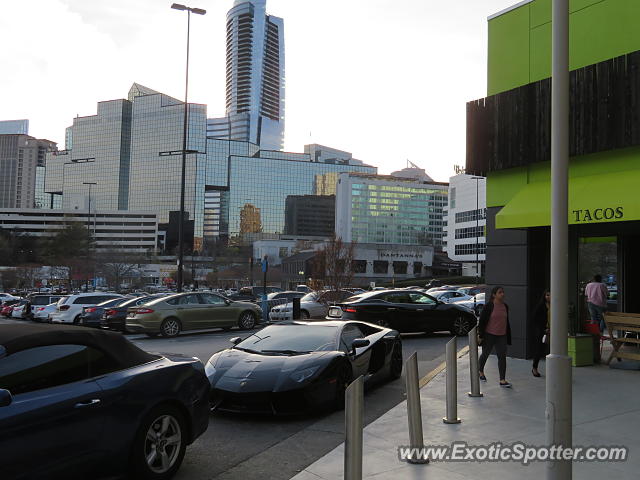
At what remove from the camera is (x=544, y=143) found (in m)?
11.3

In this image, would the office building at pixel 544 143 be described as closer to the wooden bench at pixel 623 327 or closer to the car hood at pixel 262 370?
the wooden bench at pixel 623 327

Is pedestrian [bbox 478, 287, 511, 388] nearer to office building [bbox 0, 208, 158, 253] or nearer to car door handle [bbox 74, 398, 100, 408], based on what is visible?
car door handle [bbox 74, 398, 100, 408]

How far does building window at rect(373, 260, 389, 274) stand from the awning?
89.1 meters

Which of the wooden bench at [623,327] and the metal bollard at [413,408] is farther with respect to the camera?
the wooden bench at [623,327]

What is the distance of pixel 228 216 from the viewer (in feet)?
581

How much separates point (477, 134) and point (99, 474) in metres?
11.0

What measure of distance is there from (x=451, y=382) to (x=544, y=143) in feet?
21.7

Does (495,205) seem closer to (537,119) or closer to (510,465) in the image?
(537,119)

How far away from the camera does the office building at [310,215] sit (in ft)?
612

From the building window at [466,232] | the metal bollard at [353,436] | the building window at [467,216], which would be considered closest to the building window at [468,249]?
the building window at [466,232]

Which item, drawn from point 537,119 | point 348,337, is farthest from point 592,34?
point 348,337

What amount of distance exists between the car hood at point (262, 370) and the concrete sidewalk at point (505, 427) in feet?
3.67

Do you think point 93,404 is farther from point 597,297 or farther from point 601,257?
point 601,257

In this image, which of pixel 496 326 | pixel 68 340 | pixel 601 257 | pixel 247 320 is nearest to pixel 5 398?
pixel 68 340
